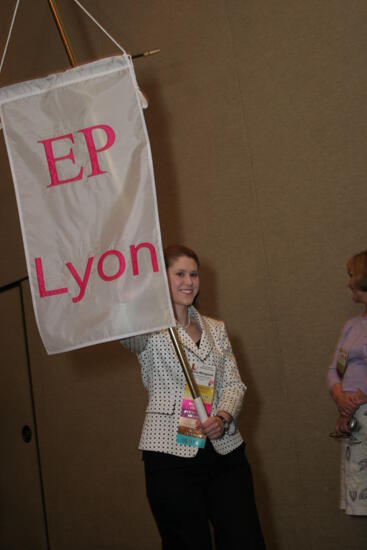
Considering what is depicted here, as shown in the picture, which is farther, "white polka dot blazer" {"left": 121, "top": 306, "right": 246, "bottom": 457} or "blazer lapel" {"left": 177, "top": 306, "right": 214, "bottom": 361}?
"blazer lapel" {"left": 177, "top": 306, "right": 214, "bottom": 361}

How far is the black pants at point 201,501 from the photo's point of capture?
207cm

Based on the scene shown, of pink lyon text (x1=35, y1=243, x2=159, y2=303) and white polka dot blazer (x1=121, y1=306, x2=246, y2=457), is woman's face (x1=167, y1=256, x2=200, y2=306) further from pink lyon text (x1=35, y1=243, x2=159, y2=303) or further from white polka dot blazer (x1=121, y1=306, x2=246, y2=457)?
pink lyon text (x1=35, y1=243, x2=159, y2=303)

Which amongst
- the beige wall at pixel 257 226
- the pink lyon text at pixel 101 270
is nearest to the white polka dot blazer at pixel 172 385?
Answer: the pink lyon text at pixel 101 270

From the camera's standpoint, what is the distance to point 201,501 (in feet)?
6.94

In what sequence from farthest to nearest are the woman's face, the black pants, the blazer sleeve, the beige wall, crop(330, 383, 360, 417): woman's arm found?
the beige wall
crop(330, 383, 360, 417): woman's arm
the woman's face
the blazer sleeve
the black pants

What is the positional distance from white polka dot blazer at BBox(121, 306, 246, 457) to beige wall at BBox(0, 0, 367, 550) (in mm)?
948

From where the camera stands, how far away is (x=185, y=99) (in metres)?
3.68

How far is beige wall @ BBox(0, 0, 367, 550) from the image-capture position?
310 cm

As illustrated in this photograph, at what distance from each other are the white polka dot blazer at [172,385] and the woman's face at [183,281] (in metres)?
0.12

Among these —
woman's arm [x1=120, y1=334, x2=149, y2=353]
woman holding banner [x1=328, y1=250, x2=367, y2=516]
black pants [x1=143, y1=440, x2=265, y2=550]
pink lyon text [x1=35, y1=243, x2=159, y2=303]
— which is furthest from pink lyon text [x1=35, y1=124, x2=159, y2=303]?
woman holding banner [x1=328, y1=250, x2=367, y2=516]

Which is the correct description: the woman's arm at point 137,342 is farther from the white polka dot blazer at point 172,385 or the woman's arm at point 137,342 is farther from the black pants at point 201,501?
the black pants at point 201,501

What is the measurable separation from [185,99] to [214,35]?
39 centimetres

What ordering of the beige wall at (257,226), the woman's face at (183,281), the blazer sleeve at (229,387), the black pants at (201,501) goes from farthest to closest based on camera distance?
the beige wall at (257,226) < the woman's face at (183,281) < the blazer sleeve at (229,387) < the black pants at (201,501)

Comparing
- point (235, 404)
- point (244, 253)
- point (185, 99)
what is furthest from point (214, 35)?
point (235, 404)
